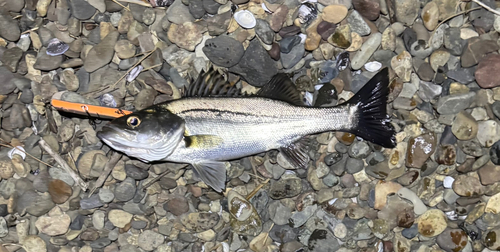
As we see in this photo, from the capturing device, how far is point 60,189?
3338mm

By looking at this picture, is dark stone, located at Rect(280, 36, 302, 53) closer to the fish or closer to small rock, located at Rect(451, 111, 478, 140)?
the fish

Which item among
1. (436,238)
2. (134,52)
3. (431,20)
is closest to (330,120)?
(431,20)

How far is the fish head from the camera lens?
286 cm

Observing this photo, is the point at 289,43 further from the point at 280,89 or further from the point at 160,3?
the point at 160,3

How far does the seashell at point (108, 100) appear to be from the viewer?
3.29 meters

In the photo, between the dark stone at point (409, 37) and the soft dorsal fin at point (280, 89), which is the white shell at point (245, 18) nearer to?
the soft dorsal fin at point (280, 89)

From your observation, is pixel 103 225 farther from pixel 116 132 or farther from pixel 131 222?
pixel 116 132

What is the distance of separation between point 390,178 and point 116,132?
231cm

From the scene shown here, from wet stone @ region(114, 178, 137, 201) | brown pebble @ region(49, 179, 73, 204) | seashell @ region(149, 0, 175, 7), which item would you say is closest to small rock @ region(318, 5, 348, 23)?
seashell @ region(149, 0, 175, 7)

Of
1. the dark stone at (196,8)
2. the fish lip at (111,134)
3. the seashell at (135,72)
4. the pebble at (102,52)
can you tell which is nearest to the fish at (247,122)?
the fish lip at (111,134)

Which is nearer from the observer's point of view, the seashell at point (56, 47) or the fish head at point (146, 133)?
the fish head at point (146, 133)

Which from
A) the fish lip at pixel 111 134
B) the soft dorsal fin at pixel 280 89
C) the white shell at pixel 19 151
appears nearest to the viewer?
the fish lip at pixel 111 134

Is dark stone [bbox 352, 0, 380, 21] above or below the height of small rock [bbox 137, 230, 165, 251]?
above

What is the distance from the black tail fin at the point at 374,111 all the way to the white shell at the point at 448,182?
2.19ft
